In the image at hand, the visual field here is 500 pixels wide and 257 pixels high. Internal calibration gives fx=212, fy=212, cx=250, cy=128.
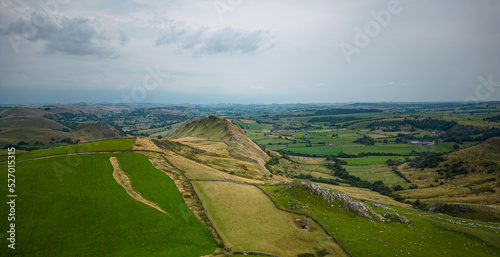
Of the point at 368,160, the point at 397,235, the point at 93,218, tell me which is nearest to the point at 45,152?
the point at 93,218

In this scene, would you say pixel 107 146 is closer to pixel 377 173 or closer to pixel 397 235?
pixel 397 235

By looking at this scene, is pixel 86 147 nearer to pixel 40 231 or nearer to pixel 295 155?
pixel 40 231

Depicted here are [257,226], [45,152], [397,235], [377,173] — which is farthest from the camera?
[377,173]

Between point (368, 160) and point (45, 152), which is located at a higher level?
point (45, 152)

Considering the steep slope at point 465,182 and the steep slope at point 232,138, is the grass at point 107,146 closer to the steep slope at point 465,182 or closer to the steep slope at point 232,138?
the steep slope at point 232,138

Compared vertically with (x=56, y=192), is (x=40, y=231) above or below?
below

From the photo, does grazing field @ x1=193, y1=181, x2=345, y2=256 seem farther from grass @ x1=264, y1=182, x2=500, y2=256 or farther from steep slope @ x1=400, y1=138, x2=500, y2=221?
steep slope @ x1=400, y1=138, x2=500, y2=221

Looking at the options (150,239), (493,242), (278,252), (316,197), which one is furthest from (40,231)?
(493,242)
